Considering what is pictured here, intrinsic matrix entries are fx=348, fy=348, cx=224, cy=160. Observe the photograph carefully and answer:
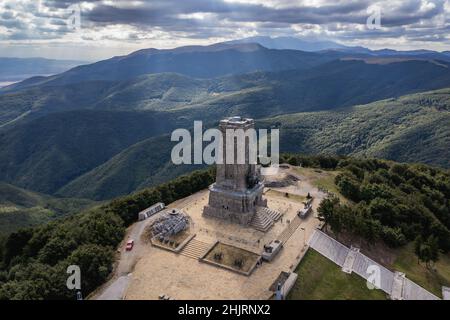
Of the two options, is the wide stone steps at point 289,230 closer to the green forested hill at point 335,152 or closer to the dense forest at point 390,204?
the dense forest at point 390,204

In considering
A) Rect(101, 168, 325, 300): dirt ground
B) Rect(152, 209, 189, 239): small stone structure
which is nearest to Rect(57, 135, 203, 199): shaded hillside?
Rect(152, 209, 189, 239): small stone structure

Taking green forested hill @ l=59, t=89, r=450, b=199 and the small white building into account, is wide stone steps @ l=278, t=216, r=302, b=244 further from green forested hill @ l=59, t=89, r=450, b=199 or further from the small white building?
green forested hill @ l=59, t=89, r=450, b=199

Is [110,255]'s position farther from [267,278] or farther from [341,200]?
[341,200]

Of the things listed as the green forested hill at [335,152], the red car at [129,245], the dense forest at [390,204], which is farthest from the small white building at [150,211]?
the green forested hill at [335,152]

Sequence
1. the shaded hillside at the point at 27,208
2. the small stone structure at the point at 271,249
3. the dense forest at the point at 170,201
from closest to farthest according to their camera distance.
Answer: the dense forest at the point at 170,201
the small stone structure at the point at 271,249
the shaded hillside at the point at 27,208
